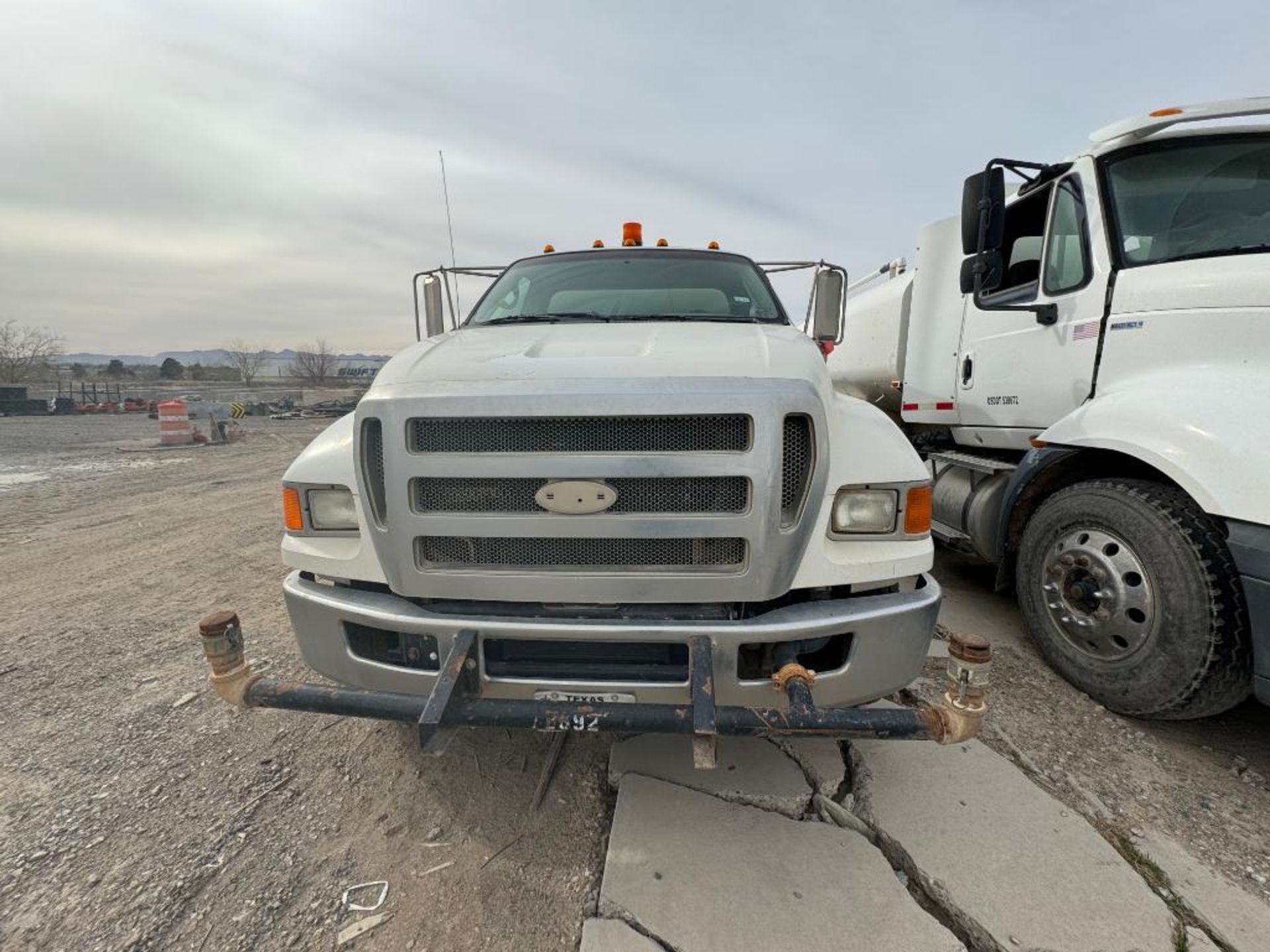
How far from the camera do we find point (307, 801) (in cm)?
229

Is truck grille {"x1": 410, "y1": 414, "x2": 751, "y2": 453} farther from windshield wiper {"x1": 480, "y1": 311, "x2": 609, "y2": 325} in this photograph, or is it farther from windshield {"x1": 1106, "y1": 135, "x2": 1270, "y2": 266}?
windshield {"x1": 1106, "y1": 135, "x2": 1270, "y2": 266}

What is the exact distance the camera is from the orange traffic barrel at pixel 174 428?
13945 mm

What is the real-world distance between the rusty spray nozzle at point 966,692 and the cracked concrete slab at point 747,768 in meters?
0.74

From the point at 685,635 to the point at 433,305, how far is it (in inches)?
122

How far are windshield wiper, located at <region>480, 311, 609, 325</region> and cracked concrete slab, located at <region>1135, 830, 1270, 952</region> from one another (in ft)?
9.66

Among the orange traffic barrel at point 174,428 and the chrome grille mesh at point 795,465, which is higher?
the chrome grille mesh at point 795,465

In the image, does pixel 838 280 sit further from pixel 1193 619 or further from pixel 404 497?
pixel 404 497

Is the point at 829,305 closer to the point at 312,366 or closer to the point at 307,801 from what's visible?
the point at 307,801

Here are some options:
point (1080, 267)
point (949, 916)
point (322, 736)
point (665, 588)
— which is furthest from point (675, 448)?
point (1080, 267)

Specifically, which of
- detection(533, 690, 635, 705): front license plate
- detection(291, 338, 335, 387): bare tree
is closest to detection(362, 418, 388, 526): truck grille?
detection(533, 690, 635, 705): front license plate

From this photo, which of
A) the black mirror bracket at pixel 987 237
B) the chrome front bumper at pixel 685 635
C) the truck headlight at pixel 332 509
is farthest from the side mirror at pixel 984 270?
the truck headlight at pixel 332 509

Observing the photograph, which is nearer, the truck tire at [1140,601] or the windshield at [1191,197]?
the truck tire at [1140,601]

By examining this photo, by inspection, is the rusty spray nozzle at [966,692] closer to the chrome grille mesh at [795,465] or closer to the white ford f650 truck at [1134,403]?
the chrome grille mesh at [795,465]

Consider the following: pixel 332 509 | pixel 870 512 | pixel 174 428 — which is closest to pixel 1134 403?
pixel 870 512
